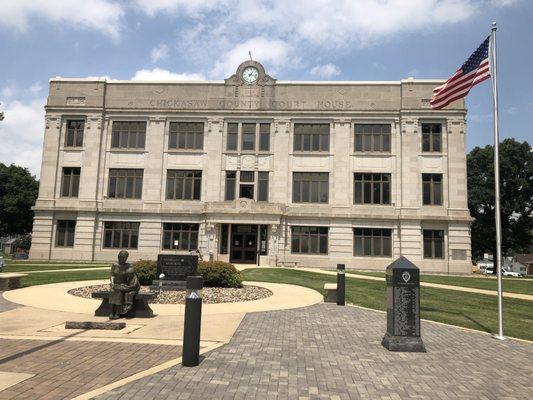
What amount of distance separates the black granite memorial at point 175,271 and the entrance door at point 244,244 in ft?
59.8

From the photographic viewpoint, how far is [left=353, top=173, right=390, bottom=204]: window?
34.8m

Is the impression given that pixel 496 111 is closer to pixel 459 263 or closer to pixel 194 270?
pixel 194 270

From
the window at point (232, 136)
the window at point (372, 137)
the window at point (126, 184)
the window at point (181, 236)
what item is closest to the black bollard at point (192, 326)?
the window at point (181, 236)

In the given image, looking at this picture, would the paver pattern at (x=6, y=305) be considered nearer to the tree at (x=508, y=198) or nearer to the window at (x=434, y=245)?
the window at (x=434, y=245)

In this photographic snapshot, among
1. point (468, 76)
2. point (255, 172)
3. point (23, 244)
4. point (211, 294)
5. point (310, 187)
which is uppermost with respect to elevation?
point (255, 172)

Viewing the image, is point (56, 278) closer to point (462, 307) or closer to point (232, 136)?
point (462, 307)

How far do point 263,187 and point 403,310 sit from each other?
2759 centimetres

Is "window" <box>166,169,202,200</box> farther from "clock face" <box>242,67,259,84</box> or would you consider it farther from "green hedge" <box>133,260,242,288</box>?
"green hedge" <box>133,260,242,288</box>

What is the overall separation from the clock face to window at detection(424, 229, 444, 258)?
20536 millimetres

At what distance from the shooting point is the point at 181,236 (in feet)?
117

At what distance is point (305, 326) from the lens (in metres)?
10.5

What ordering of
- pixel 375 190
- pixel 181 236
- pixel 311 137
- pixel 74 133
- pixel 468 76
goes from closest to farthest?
pixel 468 76 < pixel 375 190 < pixel 181 236 < pixel 311 137 < pixel 74 133

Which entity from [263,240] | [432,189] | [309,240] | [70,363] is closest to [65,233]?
[263,240]

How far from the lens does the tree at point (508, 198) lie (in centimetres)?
4753
